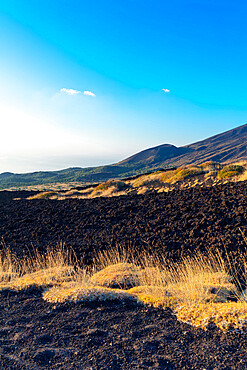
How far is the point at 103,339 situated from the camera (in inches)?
145

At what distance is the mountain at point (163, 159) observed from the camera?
346 feet

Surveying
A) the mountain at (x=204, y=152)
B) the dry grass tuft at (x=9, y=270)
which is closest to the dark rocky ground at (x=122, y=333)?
the dry grass tuft at (x=9, y=270)

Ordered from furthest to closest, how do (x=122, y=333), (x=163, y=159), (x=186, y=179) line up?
(x=163, y=159), (x=186, y=179), (x=122, y=333)

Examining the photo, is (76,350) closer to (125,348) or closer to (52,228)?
(125,348)

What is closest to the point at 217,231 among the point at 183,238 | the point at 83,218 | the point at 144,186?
the point at 183,238

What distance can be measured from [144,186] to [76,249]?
42.4 ft

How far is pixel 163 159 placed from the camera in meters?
140

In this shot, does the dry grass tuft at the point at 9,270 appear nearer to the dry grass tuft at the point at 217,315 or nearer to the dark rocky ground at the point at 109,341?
the dark rocky ground at the point at 109,341

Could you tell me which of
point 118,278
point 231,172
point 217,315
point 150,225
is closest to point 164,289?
point 217,315

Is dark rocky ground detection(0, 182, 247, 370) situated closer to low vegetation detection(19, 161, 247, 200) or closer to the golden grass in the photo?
the golden grass

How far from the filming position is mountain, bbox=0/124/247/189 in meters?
106

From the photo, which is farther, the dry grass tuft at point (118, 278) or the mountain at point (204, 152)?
the mountain at point (204, 152)

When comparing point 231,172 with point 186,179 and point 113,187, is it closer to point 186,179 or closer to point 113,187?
point 186,179

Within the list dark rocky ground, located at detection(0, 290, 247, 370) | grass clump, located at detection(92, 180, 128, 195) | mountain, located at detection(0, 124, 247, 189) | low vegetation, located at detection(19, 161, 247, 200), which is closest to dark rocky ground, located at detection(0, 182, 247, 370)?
dark rocky ground, located at detection(0, 290, 247, 370)
